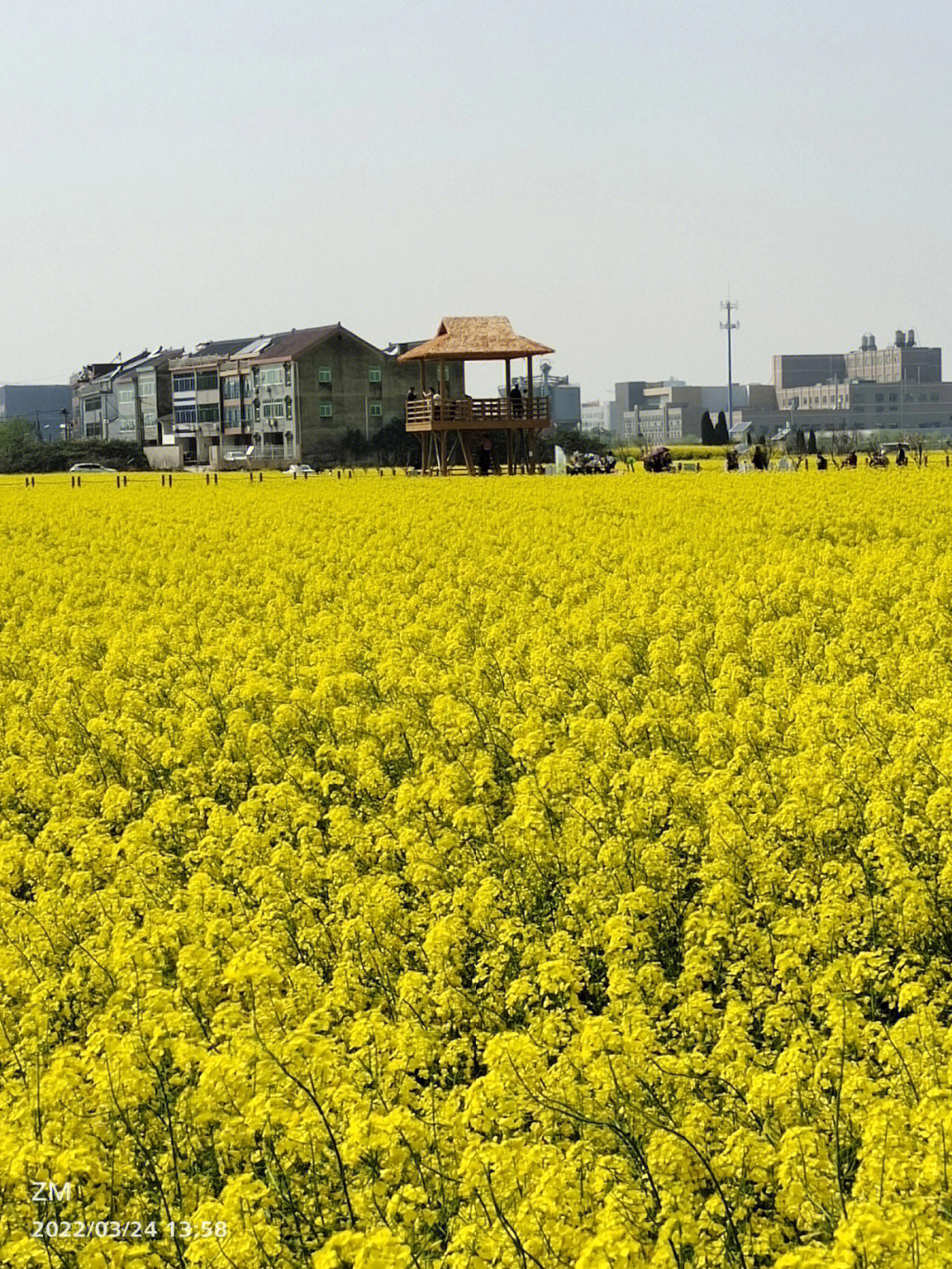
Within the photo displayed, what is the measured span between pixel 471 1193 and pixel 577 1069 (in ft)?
2.68

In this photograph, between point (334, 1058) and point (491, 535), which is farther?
point (491, 535)

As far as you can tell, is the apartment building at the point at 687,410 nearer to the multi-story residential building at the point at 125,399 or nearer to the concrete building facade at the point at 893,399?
the concrete building facade at the point at 893,399

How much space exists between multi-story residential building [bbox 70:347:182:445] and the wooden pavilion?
51853 mm

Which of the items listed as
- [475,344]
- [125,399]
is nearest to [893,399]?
[125,399]

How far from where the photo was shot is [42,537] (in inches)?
1145

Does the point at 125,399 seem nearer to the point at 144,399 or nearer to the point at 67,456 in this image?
the point at 144,399

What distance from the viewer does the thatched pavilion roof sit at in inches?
2018

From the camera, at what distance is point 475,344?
172 ft

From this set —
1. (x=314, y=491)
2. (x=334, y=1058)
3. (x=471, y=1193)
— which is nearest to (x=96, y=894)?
(x=334, y=1058)

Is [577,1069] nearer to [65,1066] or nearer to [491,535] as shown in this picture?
[65,1066]

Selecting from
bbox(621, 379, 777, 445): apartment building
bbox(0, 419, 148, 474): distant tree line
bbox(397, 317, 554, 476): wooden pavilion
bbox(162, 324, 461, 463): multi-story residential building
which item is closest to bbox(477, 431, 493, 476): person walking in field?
bbox(397, 317, 554, 476): wooden pavilion

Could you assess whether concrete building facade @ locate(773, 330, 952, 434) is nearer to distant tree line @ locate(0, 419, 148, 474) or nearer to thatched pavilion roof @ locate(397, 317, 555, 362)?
distant tree line @ locate(0, 419, 148, 474)

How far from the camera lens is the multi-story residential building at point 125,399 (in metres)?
104

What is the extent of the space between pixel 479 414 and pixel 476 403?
374 mm
